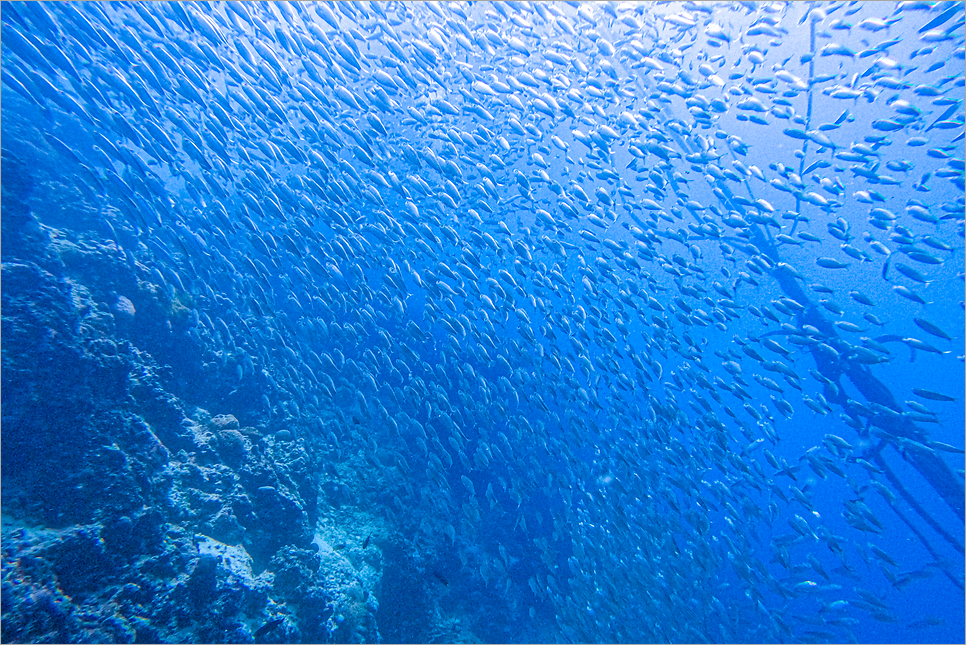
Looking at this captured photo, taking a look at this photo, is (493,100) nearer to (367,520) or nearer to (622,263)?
(622,263)

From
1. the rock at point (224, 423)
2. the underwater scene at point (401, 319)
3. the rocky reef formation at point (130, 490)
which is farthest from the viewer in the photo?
the rock at point (224, 423)

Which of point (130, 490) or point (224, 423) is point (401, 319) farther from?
point (130, 490)

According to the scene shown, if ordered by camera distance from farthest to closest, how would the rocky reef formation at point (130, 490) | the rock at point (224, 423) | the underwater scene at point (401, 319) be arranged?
the rock at point (224, 423), the underwater scene at point (401, 319), the rocky reef formation at point (130, 490)

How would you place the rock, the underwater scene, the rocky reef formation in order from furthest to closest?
1. the rock
2. the underwater scene
3. the rocky reef formation

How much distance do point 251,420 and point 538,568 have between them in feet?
26.5

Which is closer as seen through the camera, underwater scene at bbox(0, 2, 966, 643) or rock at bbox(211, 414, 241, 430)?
underwater scene at bbox(0, 2, 966, 643)

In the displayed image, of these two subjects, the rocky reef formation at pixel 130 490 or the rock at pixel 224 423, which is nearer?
the rocky reef formation at pixel 130 490

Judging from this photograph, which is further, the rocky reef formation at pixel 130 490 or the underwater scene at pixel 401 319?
the underwater scene at pixel 401 319

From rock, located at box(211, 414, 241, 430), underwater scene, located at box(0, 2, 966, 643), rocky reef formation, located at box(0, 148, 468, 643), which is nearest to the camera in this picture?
rocky reef formation, located at box(0, 148, 468, 643)

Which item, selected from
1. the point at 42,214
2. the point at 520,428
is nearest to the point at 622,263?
the point at 520,428

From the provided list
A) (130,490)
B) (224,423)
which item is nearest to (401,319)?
(224,423)

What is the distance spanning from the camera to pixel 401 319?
8578mm

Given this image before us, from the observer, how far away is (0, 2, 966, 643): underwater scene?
14.8ft

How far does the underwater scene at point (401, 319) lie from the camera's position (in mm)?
4523
